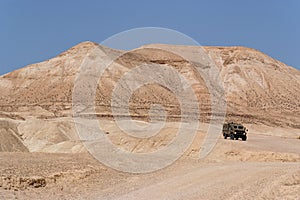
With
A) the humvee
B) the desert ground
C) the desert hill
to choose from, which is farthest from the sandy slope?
the humvee

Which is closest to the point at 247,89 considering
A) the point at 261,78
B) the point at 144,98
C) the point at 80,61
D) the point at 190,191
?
the point at 261,78

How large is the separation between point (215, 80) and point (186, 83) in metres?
11.6

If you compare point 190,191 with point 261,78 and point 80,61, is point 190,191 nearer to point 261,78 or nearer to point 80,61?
point 80,61

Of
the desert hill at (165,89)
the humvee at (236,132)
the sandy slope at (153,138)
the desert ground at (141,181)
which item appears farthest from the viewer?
the desert hill at (165,89)

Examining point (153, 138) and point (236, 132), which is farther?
point (236, 132)

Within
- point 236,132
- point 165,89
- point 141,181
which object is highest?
point 141,181

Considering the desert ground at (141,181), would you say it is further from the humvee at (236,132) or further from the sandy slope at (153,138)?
the humvee at (236,132)

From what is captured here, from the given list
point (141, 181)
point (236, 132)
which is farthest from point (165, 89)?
point (141, 181)

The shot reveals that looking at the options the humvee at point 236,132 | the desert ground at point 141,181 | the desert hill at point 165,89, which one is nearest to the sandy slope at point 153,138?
the desert ground at point 141,181

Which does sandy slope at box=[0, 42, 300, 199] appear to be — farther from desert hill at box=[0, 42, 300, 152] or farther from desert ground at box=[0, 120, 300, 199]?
desert hill at box=[0, 42, 300, 152]

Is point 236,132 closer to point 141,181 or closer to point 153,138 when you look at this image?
point 153,138

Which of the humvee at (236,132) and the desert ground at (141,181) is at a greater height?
the desert ground at (141,181)

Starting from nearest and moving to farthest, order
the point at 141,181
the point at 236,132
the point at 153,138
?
the point at 141,181, the point at 153,138, the point at 236,132

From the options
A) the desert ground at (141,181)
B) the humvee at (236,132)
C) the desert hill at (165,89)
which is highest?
the desert ground at (141,181)
